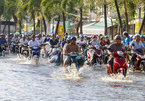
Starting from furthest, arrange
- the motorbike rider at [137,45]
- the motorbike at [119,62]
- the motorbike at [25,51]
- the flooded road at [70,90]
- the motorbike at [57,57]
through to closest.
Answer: the motorbike at [25,51] → the motorbike at [57,57] → the motorbike rider at [137,45] → the motorbike at [119,62] → the flooded road at [70,90]

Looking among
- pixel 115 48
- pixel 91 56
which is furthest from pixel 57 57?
pixel 115 48

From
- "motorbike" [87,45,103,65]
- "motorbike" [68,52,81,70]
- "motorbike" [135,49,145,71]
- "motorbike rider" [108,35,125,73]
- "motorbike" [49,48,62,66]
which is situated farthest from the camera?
"motorbike" [49,48,62,66]

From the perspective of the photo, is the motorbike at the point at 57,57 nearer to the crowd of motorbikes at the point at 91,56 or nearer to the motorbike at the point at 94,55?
the crowd of motorbikes at the point at 91,56

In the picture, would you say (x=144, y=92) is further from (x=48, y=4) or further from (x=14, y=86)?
(x=48, y=4)

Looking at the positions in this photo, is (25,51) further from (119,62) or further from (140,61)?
(119,62)

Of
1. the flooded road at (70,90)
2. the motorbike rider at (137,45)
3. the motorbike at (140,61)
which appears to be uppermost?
the motorbike rider at (137,45)

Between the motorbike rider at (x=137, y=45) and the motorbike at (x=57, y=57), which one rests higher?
the motorbike rider at (x=137, y=45)

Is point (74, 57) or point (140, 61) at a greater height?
point (74, 57)

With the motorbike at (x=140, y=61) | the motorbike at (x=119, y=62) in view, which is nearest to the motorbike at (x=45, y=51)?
the motorbike at (x=140, y=61)

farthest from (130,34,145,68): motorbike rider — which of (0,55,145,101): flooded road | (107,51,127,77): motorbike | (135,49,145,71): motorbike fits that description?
(107,51,127,77): motorbike

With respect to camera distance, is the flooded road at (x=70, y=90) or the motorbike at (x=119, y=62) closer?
the flooded road at (x=70, y=90)

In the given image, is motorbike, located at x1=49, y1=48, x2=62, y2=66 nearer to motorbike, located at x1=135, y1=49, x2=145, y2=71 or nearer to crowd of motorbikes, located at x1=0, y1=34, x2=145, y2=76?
crowd of motorbikes, located at x1=0, y1=34, x2=145, y2=76

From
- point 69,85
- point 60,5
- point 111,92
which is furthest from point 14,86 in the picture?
point 60,5

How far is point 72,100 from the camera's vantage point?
34.5 ft
